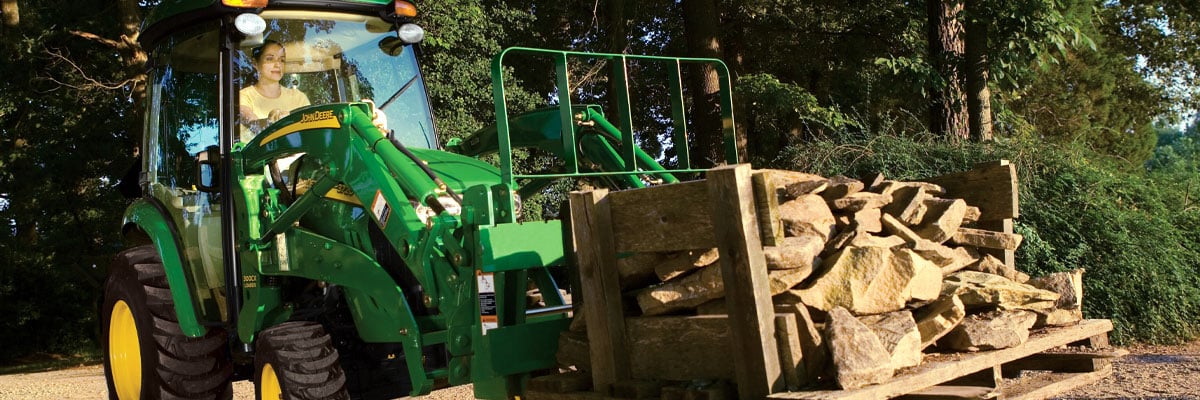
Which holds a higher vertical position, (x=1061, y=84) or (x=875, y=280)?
(x=1061, y=84)

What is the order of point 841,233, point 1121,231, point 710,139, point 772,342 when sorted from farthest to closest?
1. point 710,139
2. point 1121,231
3. point 841,233
4. point 772,342

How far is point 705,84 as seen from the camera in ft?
42.8

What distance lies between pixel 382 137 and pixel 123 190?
339cm

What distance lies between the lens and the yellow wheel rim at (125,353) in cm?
662

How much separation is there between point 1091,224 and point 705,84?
493cm

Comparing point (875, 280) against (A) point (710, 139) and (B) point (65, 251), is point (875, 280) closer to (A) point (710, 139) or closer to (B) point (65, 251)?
(A) point (710, 139)

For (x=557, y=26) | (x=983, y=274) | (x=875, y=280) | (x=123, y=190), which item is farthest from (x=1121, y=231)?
(x=557, y=26)

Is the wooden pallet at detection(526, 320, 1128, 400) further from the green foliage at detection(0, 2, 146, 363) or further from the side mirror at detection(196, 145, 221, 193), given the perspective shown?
the green foliage at detection(0, 2, 146, 363)

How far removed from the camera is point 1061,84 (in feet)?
75.7

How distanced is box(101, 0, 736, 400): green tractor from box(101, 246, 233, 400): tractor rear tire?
11 millimetres

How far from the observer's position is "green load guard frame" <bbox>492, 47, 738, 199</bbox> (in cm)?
414

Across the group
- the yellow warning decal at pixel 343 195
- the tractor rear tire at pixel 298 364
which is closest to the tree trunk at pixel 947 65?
the yellow warning decal at pixel 343 195

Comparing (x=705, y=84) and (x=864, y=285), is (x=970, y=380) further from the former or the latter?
(x=705, y=84)

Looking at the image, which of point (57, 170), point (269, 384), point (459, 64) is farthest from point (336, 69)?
point (57, 170)
